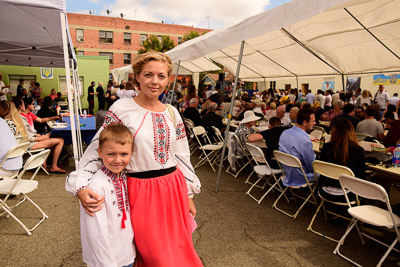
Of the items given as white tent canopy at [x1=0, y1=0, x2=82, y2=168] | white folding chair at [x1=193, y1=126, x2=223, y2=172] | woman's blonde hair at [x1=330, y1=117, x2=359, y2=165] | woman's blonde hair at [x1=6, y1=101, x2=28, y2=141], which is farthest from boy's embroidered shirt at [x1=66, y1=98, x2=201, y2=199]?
white folding chair at [x1=193, y1=126, x2=223, y2=172]

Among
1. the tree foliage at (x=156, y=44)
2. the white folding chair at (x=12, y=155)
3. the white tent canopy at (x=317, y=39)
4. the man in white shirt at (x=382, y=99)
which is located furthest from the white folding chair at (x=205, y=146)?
the tree foliage at (x=156, y=44)

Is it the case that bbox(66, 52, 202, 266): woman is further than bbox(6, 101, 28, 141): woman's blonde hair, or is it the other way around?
bbox(6, 101, 28, 141): woman's blonde hair

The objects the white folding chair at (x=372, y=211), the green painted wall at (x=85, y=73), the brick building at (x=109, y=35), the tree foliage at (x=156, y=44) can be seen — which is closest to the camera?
the white folding chair at (x=372, y=211)

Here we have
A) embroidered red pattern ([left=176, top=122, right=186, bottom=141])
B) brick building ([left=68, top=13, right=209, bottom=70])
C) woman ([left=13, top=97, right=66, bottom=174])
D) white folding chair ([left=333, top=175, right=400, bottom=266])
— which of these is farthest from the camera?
brick building ([left=68, top=13, right=209, bottom=70])

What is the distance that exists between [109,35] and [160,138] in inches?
1608

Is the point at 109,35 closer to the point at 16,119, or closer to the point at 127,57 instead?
the point at 127,57

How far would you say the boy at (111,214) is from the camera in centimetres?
134

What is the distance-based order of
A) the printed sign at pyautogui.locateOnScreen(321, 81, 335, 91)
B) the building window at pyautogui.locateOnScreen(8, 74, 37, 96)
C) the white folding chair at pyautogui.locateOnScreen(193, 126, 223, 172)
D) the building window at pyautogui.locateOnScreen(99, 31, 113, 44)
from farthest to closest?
the building window at pyautogui.locateOnScreen(99, 31, 113, 44) → the printed sign at pyautogui.locateOnScreen(321, 81, 335, 91) → the building window at pyautogui.locateOnScreen(8, 74, 37, 96) → the white folding chair at pyautogui.locateOnScreen(193, 126, 223, 172)

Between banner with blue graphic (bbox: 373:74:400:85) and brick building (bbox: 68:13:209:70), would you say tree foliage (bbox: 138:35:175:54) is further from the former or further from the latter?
banner with blue graphic (bbox: 373:74:400:85)

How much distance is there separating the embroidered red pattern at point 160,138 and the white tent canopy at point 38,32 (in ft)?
5.22

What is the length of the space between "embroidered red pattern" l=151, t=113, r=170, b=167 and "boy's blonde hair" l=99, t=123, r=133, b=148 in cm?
14

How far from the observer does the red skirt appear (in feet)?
4.77

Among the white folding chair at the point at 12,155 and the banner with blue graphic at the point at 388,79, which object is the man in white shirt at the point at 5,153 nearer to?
the white folding chair at the point at 12,155

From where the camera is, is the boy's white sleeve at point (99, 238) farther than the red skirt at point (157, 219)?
No
